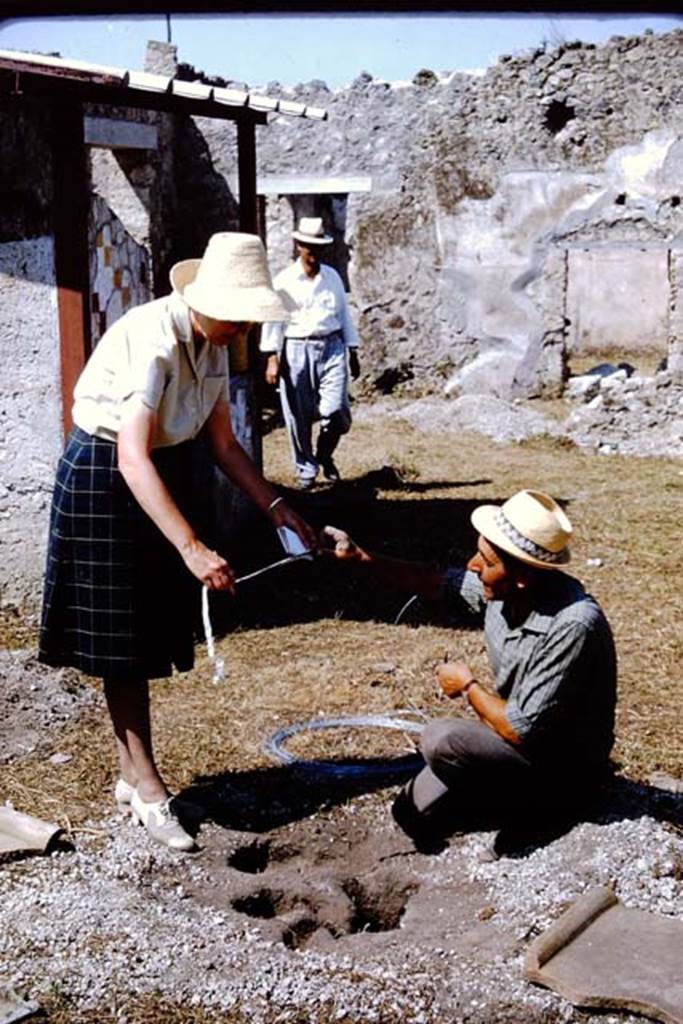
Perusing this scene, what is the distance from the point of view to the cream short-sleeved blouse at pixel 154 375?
14.0ft

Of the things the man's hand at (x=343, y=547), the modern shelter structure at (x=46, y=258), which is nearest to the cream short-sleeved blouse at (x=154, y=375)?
the man's hand at (x=343, y=547)

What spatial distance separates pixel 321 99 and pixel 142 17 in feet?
48.3

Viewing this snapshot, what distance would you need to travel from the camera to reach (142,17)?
110 centimetres

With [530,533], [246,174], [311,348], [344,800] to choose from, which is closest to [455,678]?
[530,533]

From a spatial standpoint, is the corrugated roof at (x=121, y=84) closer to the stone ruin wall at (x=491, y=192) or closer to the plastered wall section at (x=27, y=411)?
the plastered wall section at (x=27, y=411)

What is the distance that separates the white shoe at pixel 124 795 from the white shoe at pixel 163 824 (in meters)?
0.13

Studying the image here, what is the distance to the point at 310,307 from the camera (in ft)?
33.1

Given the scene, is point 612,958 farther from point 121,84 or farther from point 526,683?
point 121,84

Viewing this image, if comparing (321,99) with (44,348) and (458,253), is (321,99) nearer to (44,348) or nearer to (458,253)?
(458,253)

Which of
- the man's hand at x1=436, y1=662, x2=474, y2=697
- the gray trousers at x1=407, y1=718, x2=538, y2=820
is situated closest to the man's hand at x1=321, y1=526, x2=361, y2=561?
the man's hand at x1=436, y1=662, x2=474, y2=697

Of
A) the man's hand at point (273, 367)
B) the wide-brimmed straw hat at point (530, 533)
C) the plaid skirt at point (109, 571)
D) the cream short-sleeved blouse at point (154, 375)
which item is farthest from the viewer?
the man's hand at point (273, 367)

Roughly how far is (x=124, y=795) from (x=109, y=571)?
87cm

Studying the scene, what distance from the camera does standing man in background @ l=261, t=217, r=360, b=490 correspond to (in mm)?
10117

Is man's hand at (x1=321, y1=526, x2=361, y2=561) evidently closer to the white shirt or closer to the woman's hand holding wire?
the woman's hand holding wire
